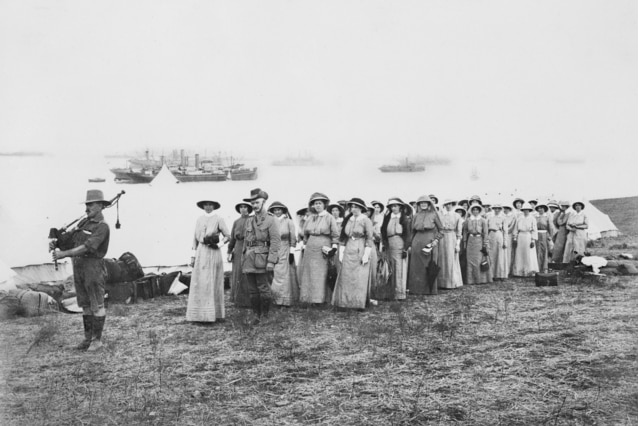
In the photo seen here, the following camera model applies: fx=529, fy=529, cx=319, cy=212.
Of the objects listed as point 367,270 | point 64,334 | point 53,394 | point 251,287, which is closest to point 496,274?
point 367,270

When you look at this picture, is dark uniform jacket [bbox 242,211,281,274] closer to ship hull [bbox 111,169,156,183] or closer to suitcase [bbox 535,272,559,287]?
ship hull [bbox 111,169,156,183]

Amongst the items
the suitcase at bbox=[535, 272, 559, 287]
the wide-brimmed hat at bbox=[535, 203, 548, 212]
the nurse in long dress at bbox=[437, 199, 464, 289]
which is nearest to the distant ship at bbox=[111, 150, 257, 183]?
the nurse in long dress at bbox=[437, 199, 464, 289]

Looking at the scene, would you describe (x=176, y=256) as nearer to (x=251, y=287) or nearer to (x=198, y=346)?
(x=251, y=287)

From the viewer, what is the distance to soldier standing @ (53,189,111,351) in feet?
17.8

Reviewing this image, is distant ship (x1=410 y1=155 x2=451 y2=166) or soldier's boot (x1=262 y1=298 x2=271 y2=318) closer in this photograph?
soldier's boot (x1=262 y1=298 x2=271 y2=318)

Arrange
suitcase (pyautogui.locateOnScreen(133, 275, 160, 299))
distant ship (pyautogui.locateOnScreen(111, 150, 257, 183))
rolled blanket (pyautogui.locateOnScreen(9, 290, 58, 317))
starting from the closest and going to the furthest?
rolled blanket (pyautogui.locateOnScreen(9, 290, 58, 317))
distant ship (pyautogui.locateOnScreen(111, 150, 257, 183))
suitcase (pyautogui.locateOnScreen(133, 275, 160, 299))

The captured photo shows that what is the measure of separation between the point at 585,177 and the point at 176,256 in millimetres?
8019

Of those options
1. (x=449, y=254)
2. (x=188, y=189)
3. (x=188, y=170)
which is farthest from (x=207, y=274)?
(x=449, y=254)

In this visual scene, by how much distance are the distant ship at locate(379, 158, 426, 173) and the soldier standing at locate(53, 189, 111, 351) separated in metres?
6.62

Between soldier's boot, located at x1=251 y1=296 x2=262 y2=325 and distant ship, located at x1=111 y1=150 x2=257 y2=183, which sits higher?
distant ship, located at x1=111 y1=150 x2=257 y2=183

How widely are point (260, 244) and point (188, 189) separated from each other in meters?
2.99

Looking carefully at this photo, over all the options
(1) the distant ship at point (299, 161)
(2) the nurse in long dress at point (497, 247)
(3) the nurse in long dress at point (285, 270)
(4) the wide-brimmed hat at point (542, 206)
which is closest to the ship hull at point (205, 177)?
(1) the distant ship at point (299, 161)

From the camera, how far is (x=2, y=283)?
23.3 feet

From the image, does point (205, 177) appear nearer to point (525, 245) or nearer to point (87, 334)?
point (87, 334)
